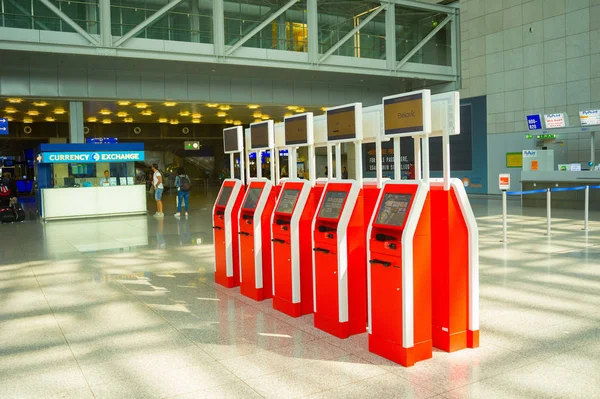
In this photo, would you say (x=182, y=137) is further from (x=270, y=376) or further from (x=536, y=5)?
(x=270, y=376)

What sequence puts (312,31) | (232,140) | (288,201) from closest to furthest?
1. (288,201)
2. (232,140)
3. (312,31)

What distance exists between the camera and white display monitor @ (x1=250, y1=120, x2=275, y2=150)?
6430 mm

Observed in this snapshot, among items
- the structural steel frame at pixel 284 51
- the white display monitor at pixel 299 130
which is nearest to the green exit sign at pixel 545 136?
the structural steel frame at pixel 284 51

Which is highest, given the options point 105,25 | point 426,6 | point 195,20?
point 426,6

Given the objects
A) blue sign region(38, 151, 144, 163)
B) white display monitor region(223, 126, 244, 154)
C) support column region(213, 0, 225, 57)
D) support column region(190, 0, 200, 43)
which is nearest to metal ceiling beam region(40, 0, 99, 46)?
support column region(190, 0, 200, 43)

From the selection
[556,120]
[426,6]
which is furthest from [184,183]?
[426,6]

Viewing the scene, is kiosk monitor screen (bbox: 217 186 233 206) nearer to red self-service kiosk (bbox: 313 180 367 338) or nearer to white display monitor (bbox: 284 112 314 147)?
white display monitor (bbox: 284 112 314 147)

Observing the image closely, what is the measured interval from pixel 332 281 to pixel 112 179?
48.6 feet

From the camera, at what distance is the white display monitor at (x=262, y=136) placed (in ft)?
21.1

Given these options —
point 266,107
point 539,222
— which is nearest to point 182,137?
point 266,107

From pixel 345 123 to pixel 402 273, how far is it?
62.1 inches

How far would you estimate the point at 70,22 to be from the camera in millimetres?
15602

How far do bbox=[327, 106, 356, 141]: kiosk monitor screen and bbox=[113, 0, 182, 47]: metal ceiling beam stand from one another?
→ 42.1 feet

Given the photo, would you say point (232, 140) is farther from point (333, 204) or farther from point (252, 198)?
point (333, 204)
